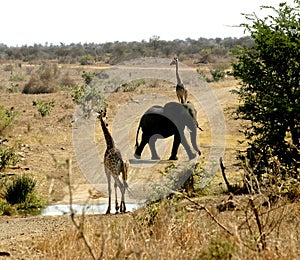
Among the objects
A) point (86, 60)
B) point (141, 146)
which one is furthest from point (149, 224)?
point (86, 60)

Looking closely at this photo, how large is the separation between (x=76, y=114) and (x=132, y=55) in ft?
166

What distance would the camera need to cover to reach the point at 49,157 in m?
21.7

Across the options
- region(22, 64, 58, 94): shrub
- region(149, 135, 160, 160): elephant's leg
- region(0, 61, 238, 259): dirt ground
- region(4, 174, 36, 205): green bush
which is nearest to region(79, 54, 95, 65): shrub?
region(22, 64, 58, 94): shrub

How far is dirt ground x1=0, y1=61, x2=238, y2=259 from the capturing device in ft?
30.8

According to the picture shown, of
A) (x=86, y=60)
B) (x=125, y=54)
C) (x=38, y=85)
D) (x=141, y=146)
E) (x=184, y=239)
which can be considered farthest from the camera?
(x=125, y=54)

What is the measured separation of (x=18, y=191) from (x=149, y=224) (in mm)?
7466

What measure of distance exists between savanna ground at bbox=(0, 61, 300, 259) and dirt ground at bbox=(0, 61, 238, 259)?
0.03 metres

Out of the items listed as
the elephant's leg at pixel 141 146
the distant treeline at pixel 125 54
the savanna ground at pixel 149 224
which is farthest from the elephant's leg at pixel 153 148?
the distant treeline at pixel 125 54

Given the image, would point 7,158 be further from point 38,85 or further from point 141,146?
point 38,85

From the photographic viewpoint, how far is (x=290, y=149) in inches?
555

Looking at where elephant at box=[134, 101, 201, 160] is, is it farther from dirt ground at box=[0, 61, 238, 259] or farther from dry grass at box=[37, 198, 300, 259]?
dry grass at box=[37, 198, 300, 259]

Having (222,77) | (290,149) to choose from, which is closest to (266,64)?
(290,149)

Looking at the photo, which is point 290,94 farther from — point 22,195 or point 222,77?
point 222,77

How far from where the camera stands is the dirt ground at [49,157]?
30.8 ft
